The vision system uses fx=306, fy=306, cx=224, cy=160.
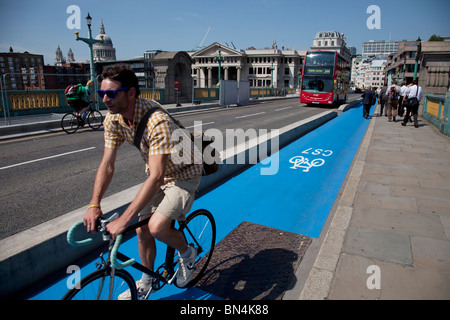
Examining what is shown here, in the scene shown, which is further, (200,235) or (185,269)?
(200,235)

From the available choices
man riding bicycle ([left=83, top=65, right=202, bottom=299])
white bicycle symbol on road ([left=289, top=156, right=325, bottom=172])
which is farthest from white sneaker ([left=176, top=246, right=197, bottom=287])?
white bicycle symbol on road ([left=289, top=156, right=325, bottom=172])

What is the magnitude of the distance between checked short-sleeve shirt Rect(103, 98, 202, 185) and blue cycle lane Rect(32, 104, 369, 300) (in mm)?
1250

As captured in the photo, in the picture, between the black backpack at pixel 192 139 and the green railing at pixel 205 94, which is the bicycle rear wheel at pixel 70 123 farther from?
the green railing at pixel 205 94

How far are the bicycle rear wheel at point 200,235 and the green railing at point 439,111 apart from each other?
11288 mm

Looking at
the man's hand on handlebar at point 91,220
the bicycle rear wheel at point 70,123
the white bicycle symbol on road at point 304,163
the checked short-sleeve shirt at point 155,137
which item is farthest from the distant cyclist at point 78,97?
the man's hand on handlebar at point 91,220

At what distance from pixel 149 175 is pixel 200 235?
114 cm

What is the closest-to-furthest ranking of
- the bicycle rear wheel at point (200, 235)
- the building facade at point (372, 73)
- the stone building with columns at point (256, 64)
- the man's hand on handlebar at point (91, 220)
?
the man's hand on handlebar at point (91, 220) → the bicycle rear wheel at point (200, 235) → the stone building with columns at point (256, 64) → the building facade at point (372, 73)

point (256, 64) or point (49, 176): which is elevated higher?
point (256, 64)

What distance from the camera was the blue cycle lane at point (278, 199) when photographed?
3.34 m

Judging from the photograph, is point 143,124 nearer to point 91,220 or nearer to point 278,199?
point 91,220

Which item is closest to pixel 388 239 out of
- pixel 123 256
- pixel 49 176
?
pixel 123 256

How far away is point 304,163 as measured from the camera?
7723 millimetres

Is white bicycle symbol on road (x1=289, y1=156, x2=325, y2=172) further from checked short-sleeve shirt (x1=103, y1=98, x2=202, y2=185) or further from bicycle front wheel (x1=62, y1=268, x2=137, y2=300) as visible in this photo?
bicycle front wheel (x1=62, y1=268, x2=137, y2=300)
